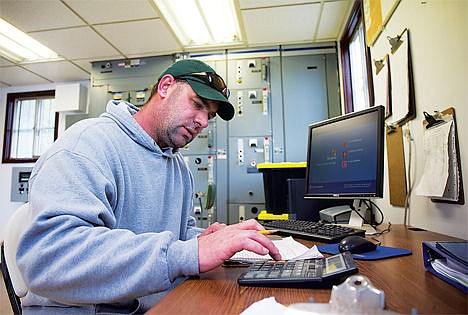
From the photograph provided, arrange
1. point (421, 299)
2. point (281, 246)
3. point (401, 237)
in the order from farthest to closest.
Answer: point (401, 237)
point (281, 246)
point (421, 299)

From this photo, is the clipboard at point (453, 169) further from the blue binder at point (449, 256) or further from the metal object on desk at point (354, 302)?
the metal object on desk at point (354, 302)

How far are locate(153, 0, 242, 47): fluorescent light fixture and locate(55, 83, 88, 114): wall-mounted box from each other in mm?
1797

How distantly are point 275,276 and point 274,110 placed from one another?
9.16ft

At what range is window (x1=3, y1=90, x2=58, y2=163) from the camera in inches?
173

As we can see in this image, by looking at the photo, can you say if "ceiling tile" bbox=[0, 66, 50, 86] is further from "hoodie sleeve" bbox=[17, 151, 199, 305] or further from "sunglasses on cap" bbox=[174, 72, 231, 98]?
"hoodie sleeve" bbox=[17, 151, 199, 305]

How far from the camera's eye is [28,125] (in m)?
4.49

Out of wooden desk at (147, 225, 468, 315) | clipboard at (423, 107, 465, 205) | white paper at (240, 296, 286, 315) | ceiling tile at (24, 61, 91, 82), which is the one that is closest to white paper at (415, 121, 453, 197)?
clipboard at (423, 107, 465, 205)

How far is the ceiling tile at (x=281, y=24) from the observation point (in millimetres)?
2684

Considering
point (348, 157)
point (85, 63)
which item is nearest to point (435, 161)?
point (348, 157)

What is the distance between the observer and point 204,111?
1125 millimetres

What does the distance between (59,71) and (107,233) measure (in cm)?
411

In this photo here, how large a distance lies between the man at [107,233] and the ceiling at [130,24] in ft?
6.78

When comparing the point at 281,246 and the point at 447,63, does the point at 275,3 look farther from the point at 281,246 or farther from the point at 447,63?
the point at 281,246

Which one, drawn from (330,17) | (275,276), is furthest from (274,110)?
(275,276)
